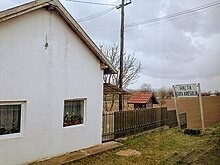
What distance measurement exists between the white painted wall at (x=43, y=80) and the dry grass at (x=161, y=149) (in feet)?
4.20

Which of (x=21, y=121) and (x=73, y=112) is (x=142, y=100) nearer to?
(x=73, y=112)

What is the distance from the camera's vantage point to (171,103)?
1955cm

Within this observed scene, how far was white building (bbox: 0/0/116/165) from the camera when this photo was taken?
6359 millimetres

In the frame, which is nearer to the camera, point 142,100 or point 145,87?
point 142,100

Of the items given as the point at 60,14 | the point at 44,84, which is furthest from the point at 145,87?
the point at 44,84

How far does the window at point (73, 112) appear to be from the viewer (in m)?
8.25

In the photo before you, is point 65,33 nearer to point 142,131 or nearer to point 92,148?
point 92,148

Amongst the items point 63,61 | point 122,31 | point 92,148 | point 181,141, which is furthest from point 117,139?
point 122,31

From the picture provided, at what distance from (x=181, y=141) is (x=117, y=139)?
3.23 meters

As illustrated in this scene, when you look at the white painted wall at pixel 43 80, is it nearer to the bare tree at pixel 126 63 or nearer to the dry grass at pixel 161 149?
the dry grass at pixel 161 149

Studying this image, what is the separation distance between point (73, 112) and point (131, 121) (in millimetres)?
4151

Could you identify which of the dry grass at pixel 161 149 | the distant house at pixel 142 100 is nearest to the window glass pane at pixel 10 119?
the dry grass at pixel 161 149

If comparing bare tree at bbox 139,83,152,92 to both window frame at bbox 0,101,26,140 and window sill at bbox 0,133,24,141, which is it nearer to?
window frame at bbox 0,101,26,140

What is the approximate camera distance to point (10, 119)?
6594 millimetres
